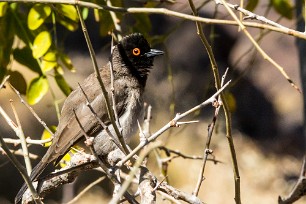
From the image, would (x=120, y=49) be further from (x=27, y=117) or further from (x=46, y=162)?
(x=27, y=117)

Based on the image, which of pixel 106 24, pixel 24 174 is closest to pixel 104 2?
pixel 106 24

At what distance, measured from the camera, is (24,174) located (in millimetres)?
2975

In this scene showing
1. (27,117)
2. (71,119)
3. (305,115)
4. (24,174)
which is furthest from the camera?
(27,117)

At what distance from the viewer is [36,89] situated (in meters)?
5.07

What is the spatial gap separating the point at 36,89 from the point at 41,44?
37 cm

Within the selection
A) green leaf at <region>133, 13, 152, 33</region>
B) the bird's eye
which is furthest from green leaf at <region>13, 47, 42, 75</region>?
the bird's eye

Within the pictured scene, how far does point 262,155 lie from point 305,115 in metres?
8.72

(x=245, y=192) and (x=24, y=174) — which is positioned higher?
(x=245, y=192)

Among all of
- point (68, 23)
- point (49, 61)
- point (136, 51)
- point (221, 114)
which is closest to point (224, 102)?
point (49, 61)

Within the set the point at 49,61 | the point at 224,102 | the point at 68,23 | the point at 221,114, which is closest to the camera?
the point at 224,102

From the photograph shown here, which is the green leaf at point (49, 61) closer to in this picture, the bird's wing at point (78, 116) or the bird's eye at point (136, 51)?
the bird's wing at point (78, 116)

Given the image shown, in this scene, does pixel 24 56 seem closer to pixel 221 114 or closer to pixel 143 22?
pixel 143 22

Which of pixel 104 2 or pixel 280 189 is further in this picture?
pixel 280 189

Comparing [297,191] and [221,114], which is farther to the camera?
[221,114]
